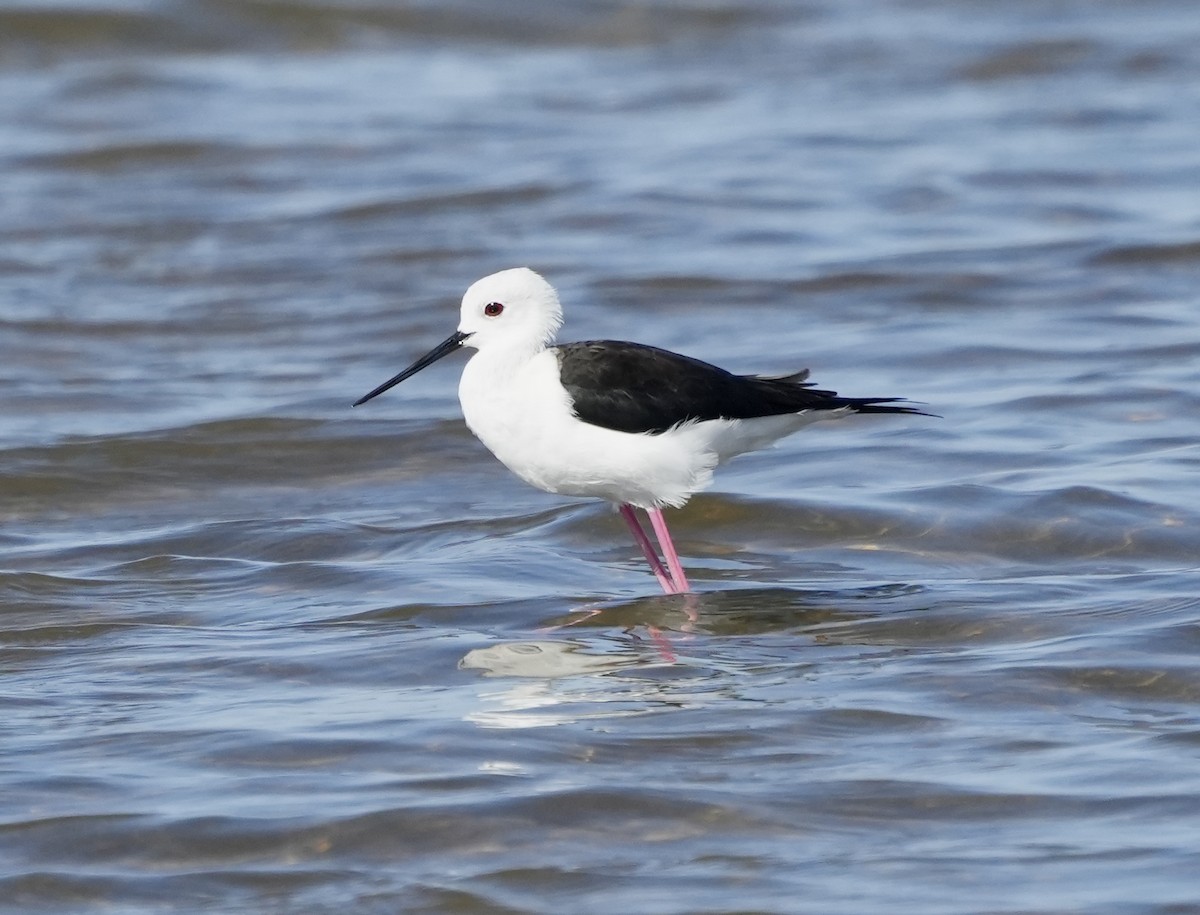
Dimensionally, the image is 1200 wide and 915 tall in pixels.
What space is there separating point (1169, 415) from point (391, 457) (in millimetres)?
3691

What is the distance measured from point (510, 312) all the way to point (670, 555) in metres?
1.08

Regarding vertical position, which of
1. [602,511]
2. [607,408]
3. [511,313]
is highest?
[511,313]

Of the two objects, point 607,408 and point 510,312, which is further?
point 510,312

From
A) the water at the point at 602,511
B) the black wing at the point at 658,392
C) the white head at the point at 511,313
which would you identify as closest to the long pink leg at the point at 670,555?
the water at the point at 602,511

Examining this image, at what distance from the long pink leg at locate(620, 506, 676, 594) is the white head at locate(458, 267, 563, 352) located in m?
0.78

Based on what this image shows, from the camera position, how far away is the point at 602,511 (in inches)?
331

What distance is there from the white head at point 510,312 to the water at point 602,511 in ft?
3.06

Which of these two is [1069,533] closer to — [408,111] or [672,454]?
[672,454]

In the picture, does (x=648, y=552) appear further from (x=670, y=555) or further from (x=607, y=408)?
(x=607, y=408)

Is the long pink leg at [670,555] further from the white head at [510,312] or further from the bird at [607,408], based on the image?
the white head at [510,312]

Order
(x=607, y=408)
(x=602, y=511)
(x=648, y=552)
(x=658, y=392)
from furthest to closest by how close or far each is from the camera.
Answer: (x=602, y=511)
(x=648, y=552)
(x=658, y=392)
(x=607, y=408)

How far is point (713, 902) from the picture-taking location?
4.54 metres

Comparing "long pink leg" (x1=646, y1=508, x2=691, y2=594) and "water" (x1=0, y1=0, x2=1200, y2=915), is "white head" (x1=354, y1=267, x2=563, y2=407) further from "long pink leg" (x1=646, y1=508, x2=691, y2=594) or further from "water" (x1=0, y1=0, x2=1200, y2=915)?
"water" (x1=0, y1=0, x2=1200, y2=915)

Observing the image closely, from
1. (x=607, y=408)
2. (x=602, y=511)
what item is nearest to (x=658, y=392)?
(x=607, y=408)
